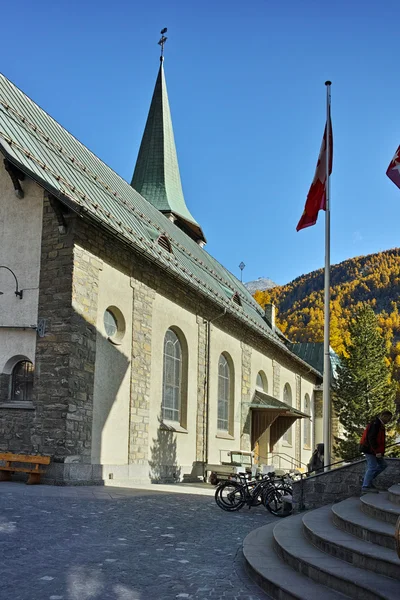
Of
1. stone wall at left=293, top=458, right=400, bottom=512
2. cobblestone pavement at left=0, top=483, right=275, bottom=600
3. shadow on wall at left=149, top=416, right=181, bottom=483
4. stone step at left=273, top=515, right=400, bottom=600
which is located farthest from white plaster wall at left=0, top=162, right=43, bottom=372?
stone step at left=273, top=515, right=400, bottom=600

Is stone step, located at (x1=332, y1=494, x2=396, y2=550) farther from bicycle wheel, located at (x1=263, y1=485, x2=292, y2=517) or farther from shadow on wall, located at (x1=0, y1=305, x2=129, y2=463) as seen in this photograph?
shadow on wall, located at (x1=0, y1=305, x2=129, y2=463)

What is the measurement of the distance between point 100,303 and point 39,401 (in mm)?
3123

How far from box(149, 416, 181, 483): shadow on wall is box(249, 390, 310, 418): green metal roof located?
26.2ft

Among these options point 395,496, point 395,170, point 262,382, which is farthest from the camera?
point 262,382

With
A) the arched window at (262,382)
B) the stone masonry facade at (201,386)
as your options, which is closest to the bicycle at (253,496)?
the stone masonry facade at (201,386)

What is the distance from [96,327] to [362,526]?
10.7m

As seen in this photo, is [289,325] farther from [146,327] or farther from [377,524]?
[377,524]

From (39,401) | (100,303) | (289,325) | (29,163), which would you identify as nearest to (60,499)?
(39,401)

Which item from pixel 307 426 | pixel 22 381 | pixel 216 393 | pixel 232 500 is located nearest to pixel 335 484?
pixel 232 500

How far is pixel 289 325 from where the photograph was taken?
8038cm

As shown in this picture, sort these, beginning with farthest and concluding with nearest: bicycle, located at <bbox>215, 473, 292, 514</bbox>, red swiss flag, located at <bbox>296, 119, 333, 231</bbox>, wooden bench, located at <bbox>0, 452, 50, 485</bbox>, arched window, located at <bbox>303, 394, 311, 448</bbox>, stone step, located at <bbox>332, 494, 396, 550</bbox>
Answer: arched window, located at <bbox>303, 394, 311, 448</bbox> → red swiss flag, located at <bbox>296, 119, 333, 231</bbox> → wooden bench, located at <bbox>0, 452, 50, 485</bbox> → bicycle, located at <bbox>215, 473, 292, 514</bbox> → stone step, located at <bbox>332, 494, 396, 550</bbox>

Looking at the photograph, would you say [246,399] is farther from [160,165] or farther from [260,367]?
[160,165]

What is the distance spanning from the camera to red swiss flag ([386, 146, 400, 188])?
13.0 meters

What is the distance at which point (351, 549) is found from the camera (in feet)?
22.8
